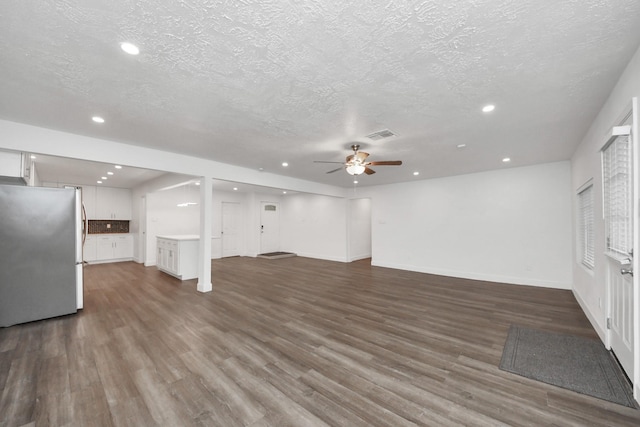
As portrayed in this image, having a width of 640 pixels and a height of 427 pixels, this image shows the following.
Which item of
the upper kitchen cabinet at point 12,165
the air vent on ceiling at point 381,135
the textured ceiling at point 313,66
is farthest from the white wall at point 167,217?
the air vent on ceiling at point 381,135

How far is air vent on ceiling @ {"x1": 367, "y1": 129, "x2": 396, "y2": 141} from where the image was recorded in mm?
3361

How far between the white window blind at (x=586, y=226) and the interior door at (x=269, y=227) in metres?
8.84

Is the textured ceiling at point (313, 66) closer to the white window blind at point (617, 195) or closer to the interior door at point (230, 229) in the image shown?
the white window blind at point (617, 195)

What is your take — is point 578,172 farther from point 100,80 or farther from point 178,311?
point 178,311

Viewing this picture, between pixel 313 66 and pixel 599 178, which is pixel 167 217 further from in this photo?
pixel 599 178

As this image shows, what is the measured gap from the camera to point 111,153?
3.75 metres

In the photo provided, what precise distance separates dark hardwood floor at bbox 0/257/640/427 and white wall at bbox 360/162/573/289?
922mm

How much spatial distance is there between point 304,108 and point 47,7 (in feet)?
6.18

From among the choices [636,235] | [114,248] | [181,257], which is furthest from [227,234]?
[636,235]

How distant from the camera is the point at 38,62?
6.35 ft

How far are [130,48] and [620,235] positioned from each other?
4.47 meters

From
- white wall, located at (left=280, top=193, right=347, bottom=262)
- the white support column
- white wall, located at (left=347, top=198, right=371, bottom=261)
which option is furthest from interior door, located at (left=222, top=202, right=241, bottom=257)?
the white support column

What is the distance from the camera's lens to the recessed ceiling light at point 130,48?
1.73m

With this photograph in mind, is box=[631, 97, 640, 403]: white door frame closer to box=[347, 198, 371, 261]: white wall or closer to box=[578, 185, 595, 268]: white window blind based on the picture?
box=[578, 185, 595, 268]: white window blind
